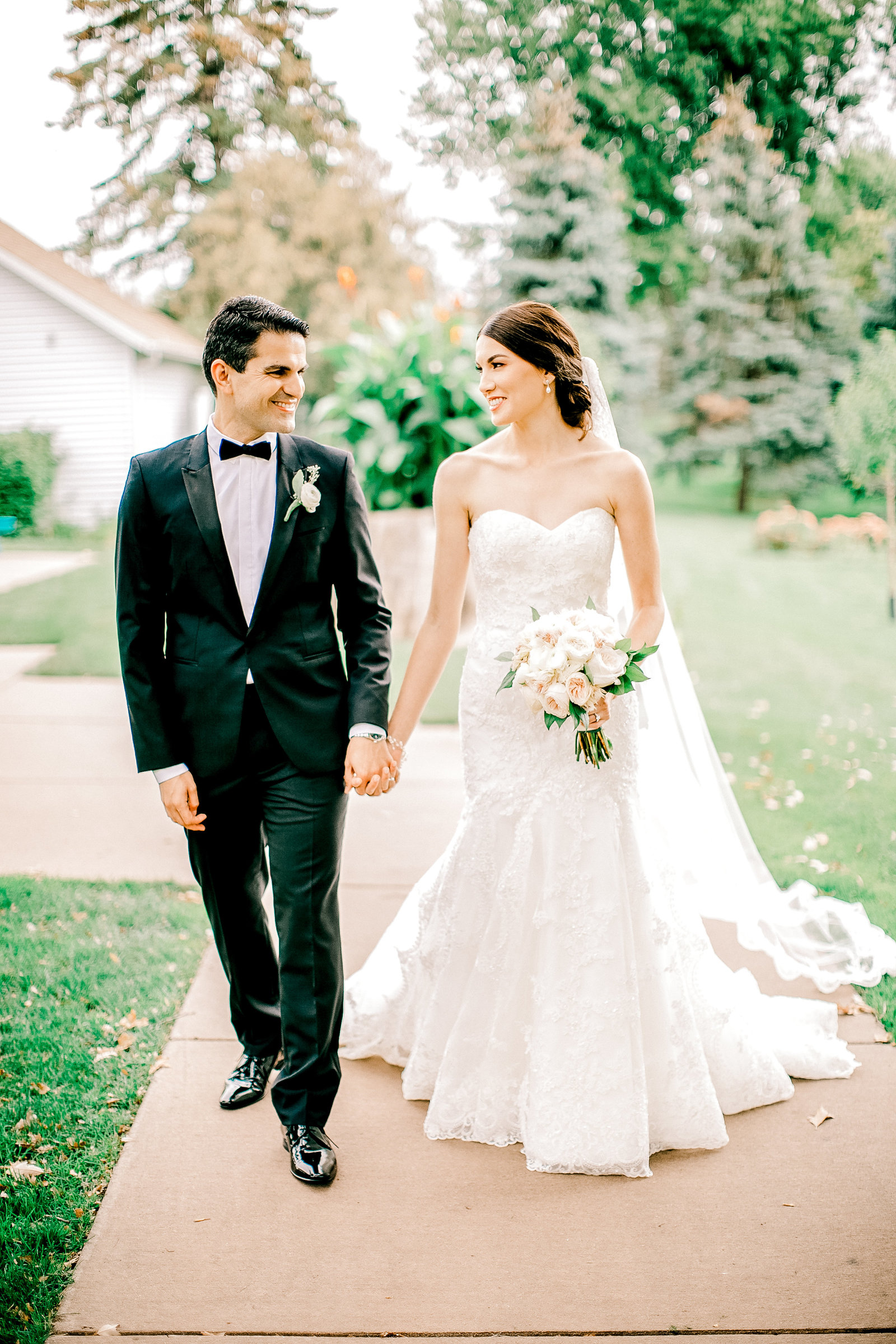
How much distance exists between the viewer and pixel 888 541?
21.7 feet

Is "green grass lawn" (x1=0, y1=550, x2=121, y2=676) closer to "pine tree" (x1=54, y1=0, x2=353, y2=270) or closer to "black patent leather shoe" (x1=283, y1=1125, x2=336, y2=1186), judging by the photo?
"pine tree" (x1=54, y1=0, x2=353, y2=270)

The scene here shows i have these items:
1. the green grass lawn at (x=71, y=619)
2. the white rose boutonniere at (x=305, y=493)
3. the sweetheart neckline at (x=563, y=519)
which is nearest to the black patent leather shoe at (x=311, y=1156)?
the white rose boutonniere at (x=305, y=493)

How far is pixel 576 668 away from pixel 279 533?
712 mm

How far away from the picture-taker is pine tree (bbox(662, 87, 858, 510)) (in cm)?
640

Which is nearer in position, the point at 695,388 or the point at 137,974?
the point at 137,974

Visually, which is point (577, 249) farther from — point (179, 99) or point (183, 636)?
point (183, 636)

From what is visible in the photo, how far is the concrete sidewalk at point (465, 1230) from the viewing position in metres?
1.86

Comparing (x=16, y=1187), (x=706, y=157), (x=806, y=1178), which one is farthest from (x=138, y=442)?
(x=806, y=1178)

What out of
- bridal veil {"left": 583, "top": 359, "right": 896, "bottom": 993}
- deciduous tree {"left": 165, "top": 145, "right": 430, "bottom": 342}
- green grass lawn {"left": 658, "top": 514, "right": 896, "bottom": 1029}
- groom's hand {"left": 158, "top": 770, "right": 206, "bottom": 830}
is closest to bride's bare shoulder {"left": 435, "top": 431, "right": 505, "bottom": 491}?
bridal veil {"left": 583, "top": 359, "right": 896, "bottom": 993}

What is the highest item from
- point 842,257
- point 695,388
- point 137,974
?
point 842,257

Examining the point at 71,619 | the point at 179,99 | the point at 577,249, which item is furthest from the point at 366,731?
the point at 577,249

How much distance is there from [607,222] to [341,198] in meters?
2.32

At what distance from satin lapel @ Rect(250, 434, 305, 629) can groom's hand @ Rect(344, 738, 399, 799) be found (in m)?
0.36

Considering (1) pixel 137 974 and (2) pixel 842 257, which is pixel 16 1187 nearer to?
(1) pixel 137 974
